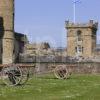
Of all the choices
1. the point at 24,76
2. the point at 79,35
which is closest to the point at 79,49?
the point at 79,35

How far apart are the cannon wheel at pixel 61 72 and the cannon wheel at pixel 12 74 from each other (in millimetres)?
11998

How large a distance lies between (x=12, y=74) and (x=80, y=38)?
300ft

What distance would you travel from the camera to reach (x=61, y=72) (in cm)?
3938

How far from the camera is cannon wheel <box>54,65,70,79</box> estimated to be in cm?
3866

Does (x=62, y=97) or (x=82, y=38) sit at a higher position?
(x=82, y=38)

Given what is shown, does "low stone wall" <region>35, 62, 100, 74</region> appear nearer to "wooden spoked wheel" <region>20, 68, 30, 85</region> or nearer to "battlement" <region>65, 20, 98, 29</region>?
"wooden spoked wheel" <region>20, 68, 30, 85</region>

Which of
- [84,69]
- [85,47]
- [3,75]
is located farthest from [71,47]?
[3,75]

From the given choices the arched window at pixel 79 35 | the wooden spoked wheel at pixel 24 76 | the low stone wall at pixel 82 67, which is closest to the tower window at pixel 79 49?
the arched window at pixel 79 35

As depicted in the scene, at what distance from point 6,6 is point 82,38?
6334 cm

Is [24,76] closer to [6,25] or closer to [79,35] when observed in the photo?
[6,25]

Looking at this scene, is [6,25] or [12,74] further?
[6,25]

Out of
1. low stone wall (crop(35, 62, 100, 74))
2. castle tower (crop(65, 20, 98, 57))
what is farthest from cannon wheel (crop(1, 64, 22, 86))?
castle tower (crop(65, 20, 98, 57))

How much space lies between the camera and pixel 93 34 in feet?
391

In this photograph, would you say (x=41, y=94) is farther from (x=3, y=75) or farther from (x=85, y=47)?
(x=85, y=47)
